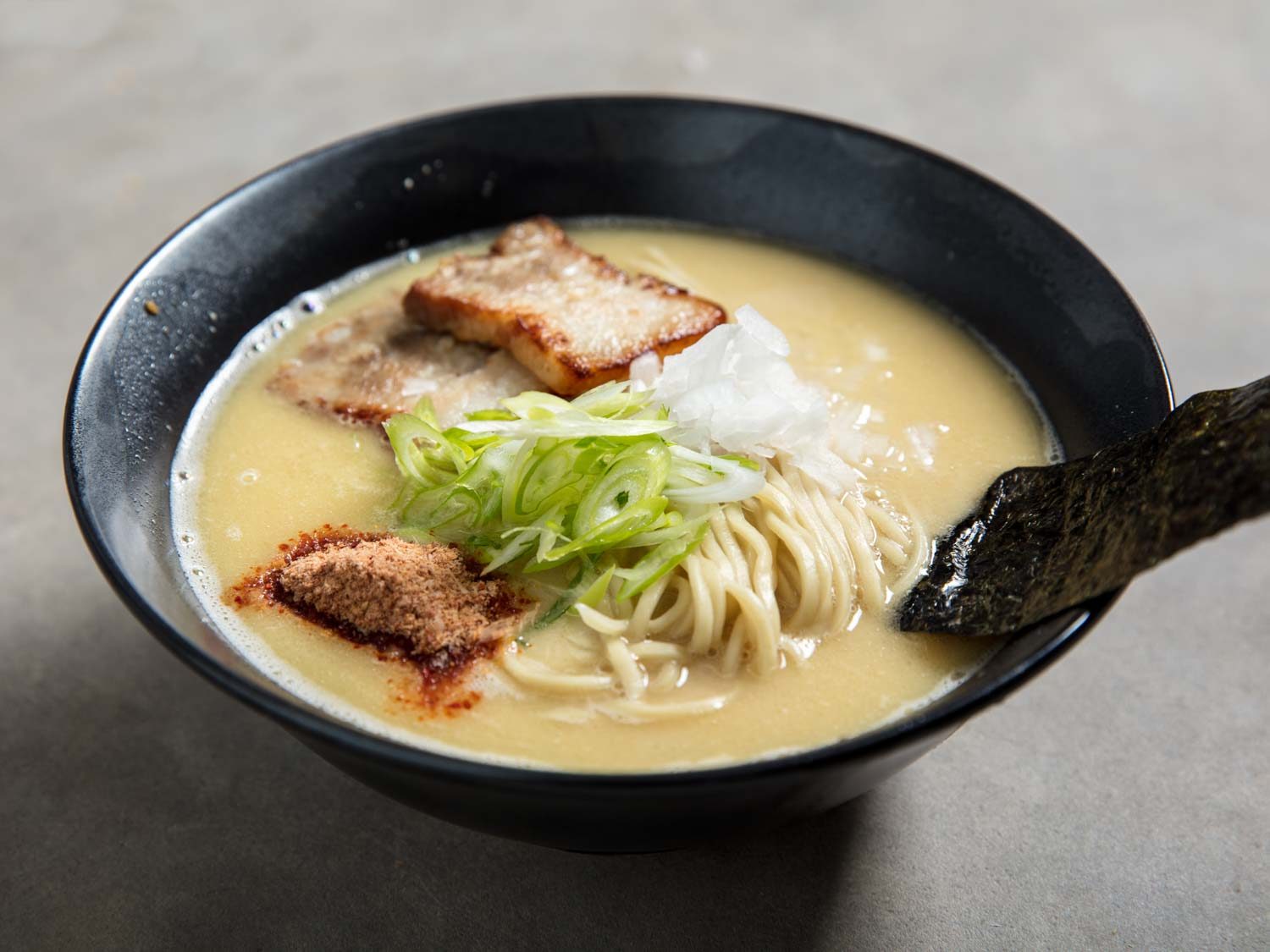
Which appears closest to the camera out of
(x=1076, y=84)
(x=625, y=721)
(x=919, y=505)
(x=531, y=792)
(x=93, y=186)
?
(x=531, y=792)

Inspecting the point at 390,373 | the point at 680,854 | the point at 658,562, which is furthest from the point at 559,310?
the point at 680,854

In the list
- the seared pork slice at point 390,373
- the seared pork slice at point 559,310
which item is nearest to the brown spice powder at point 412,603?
the seared pork slice at point 390,373

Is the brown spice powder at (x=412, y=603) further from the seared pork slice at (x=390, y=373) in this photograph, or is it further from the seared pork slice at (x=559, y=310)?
the seared pork slice at (x=559, y=310)

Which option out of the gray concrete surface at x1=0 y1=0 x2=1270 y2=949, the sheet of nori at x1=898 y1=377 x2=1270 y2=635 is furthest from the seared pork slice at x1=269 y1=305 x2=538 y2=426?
the sheet of nori at x1=898 y1=377 x2=1270 y2=635

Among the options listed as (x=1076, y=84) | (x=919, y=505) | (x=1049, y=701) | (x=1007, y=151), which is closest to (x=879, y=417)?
(x=919, y=505)

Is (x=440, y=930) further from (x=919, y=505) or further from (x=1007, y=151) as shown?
(x=1007, y=151)

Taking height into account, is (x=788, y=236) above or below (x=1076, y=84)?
below

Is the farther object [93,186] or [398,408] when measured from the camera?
[93,186]
